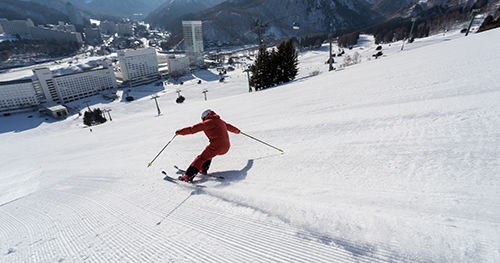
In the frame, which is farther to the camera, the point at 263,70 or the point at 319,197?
the point at 263,70

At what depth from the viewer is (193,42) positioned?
83625 mm

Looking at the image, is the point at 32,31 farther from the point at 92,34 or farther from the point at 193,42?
the point at 193,42

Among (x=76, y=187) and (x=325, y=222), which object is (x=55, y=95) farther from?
(x=325, y=222)

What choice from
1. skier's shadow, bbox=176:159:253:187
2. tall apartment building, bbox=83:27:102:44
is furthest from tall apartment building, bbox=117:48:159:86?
tall apartment building, bbox=83:27:102:44

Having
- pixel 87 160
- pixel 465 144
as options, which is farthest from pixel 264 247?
pixel 87 160

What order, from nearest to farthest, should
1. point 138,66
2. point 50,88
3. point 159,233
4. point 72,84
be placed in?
point 159,233
point 50,88
point 72,84
point 138,66

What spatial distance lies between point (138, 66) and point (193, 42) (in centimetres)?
2769

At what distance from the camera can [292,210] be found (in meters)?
2.20

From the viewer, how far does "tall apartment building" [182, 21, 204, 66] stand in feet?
271

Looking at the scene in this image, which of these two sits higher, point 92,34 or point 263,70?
point 92,34

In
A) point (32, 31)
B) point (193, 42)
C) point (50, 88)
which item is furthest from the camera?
point (32, 31)

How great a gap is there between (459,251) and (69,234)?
374 cm

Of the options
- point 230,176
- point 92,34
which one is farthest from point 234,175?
point 92,34

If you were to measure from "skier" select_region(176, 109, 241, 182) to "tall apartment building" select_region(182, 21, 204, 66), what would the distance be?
8576cm
